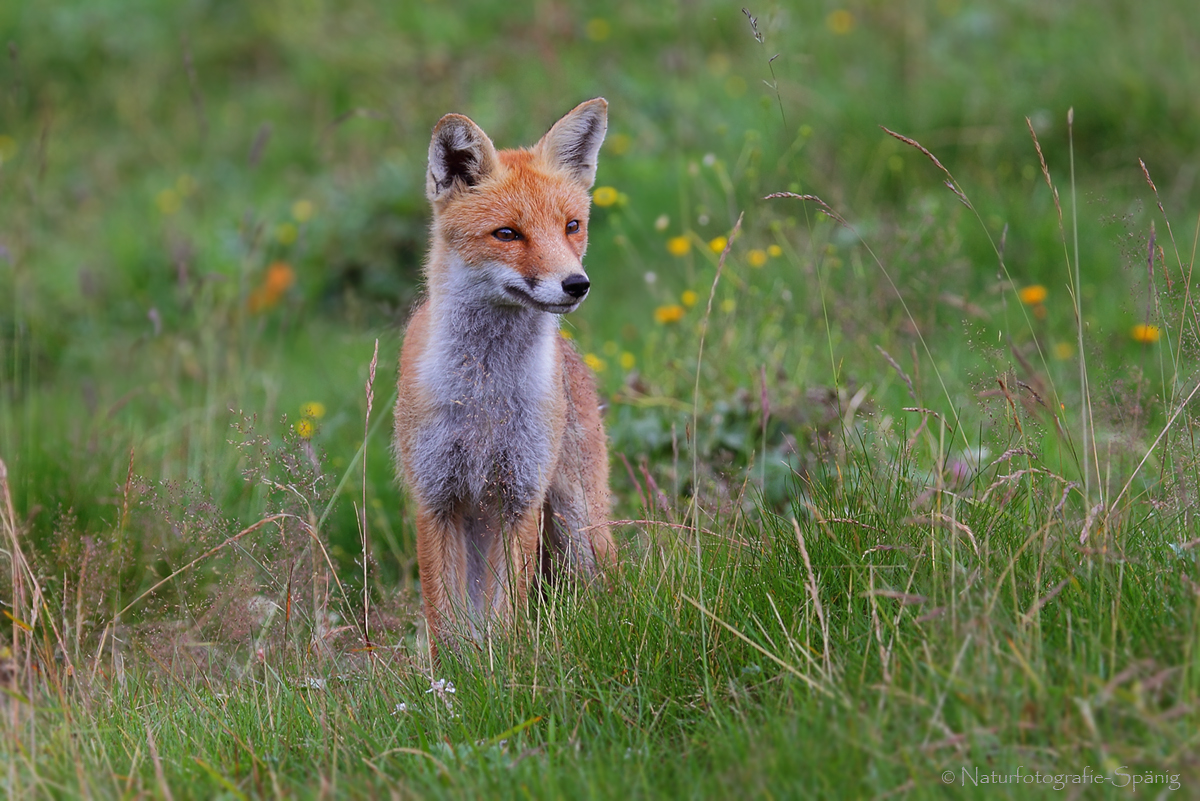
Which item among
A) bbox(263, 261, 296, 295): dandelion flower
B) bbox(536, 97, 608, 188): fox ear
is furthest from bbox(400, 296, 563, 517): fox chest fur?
bbox(263, 261, 296, 295): dandelion flower

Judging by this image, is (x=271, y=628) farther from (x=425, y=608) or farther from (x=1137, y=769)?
(x=1137, y=769)

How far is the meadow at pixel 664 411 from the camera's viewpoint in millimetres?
2654

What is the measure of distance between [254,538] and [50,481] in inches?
48.9

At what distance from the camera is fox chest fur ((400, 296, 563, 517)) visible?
4168 mm

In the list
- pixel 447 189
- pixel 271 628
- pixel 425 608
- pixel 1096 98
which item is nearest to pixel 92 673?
pixel 271 628

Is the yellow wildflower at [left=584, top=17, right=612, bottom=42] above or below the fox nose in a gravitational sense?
above

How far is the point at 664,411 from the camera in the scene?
5.92 m

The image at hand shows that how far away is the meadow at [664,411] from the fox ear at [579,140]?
0.83 m

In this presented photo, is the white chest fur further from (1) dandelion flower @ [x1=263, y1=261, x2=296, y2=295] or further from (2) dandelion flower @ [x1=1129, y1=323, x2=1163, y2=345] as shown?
(1) dandelion flower @ [x1=263, y1=261, x2=296, y2=295]

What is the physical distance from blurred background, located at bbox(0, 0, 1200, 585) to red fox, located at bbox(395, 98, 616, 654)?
0.46m

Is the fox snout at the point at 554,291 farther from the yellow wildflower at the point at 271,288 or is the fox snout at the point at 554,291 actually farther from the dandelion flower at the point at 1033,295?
the yellow wildflower at the point at 271,288

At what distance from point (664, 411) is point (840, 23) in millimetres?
6673

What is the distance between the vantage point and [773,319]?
5867mm

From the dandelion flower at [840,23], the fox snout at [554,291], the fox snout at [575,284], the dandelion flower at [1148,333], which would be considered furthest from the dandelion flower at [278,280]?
the dandelion flower at [1148,333]
